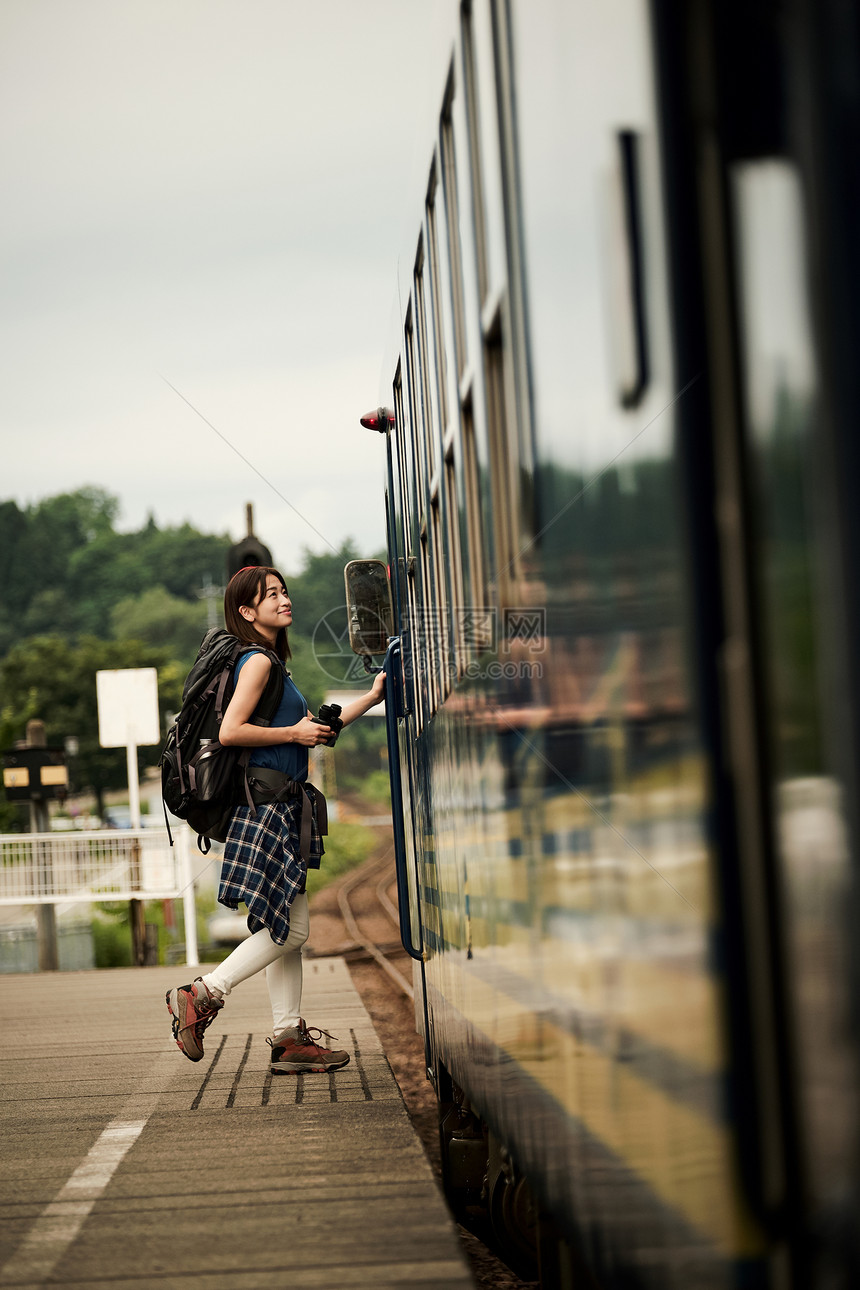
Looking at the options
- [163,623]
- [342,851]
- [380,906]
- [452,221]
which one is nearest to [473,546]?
[452,221]

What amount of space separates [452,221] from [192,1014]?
2867 mm

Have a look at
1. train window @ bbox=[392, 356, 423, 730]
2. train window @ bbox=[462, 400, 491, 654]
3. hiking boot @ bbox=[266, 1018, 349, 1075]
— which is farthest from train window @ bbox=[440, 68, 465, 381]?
hiking boot @ bbox=[266, 1018, 349, 1075]

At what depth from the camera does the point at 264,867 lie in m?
4.80

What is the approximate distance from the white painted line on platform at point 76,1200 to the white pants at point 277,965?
0.47m

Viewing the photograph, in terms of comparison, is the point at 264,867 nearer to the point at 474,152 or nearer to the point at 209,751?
the point at 209,751

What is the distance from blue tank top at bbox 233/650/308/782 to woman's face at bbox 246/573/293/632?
0.57 ft

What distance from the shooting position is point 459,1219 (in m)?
4.77

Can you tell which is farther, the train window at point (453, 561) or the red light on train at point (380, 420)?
the red light on train at point (380, 420)

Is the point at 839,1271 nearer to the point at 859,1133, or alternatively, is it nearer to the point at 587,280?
the point at 859,1133

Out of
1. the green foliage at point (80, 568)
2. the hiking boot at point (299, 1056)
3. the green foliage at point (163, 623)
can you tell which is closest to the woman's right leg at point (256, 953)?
the hiking boot at point (299, 1056)

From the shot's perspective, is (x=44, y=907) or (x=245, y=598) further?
(x=44, y=907)

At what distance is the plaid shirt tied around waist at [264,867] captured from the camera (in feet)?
15.6

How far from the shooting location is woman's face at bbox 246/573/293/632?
17.0 feet

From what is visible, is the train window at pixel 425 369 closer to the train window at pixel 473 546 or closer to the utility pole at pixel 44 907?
the train window at pixel 473 546
